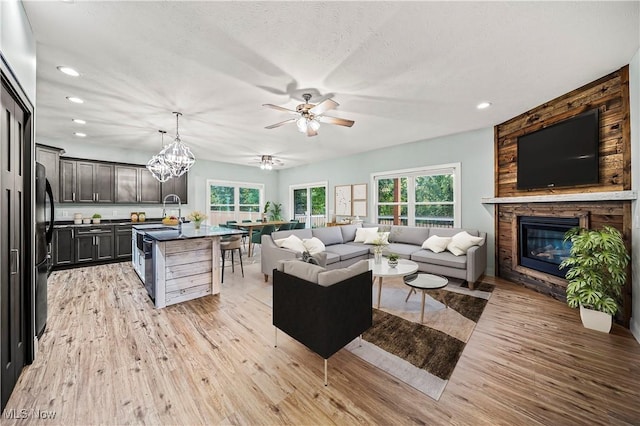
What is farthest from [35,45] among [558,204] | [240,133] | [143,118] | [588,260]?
[558,204]

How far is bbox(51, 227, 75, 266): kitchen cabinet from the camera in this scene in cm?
471

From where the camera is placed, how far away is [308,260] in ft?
7.78

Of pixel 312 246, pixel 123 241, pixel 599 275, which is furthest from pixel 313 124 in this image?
pixel 123 241

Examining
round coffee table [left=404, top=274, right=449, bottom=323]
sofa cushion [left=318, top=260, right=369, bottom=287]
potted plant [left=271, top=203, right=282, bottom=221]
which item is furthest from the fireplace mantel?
potted plant [left=271, top=203, right=282, bottom=221]

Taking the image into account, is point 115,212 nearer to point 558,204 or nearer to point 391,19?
point 391,19

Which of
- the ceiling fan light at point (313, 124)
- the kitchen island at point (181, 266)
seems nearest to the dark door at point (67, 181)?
the kitchen island at point (181, 266)

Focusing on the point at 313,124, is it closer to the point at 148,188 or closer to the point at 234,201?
the point at 148,188

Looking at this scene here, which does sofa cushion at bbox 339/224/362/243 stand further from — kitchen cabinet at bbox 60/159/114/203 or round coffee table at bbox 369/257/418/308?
kitchen cabinet at bbox 60/159/114/203

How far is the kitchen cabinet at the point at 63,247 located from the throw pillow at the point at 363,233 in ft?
19.1

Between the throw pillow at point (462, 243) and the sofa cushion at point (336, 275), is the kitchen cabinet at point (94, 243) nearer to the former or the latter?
the sofa cushion at point (336, 275)

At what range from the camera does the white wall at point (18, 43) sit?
146 cm

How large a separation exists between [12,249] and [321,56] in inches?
111

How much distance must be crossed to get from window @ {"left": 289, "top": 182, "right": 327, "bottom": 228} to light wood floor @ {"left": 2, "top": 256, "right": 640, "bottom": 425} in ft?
16.9

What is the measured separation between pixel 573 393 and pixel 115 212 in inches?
314
